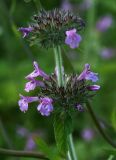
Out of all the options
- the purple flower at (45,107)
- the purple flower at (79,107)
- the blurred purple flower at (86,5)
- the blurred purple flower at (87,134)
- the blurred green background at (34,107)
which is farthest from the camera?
the blurred purple flower at (86,5)

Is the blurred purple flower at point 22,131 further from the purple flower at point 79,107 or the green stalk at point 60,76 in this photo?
the purple flower at point 79,107

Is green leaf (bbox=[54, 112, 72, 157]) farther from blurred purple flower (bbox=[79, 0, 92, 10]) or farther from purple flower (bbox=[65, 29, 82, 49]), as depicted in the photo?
blurred purple flower (bbox=[79, 0, 92, 10])

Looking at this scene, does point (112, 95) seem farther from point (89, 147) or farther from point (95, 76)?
point (95, 76)

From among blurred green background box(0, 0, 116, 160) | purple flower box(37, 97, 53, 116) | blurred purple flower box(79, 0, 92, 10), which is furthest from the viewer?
blurred purple flower box(79, 0, 92, 10)

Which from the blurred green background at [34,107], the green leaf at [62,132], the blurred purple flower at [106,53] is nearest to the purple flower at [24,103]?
the green leaf at [62,132]

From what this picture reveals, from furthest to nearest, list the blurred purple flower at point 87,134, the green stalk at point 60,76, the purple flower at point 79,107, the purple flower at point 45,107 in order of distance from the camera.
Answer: the blurred purple flower at point 87,134
the green stalk at point 60,76
the purple flower at point 79,107
the purple flower at point 45,107

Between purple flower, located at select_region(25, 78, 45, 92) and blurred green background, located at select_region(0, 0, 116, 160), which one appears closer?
purple flower, located at select_region(25, 78, 45, 92)

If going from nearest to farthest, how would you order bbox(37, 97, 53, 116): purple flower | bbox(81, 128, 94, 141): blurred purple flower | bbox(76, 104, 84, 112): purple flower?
bbox(37, 97, 53, 116): purple flower, bbox(76, 104, 84, 112): purple flower, bbox(81, 128, 94, 141): blurred purple flower

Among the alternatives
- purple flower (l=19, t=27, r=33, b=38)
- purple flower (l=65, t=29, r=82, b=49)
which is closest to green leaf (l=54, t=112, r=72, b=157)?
purple flower (l=65, t=29, r=82, b=49)
